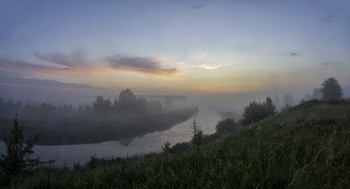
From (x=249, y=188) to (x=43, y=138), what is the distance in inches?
2722

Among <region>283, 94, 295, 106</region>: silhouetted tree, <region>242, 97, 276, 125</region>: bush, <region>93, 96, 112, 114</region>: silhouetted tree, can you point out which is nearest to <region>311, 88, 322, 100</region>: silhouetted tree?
<region>283, 94, 295, 106</region>: silhouetted tree

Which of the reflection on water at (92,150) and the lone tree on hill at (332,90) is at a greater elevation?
the lone tree on hill at (332,90)

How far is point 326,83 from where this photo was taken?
61.8 m

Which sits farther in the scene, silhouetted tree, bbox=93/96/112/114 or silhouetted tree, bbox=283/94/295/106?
silhouetted tree, bbox=283/94/295/106

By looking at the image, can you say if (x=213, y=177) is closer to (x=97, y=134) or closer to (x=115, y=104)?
(x=97, y=134)

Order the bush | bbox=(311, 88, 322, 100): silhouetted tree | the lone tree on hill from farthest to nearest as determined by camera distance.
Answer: bbox=(311, 88, 322, 100): silhouetted tree → the lone tree on hill → the bush

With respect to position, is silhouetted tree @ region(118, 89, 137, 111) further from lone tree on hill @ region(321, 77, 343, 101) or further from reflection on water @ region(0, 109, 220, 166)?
lone tree on hill @ region(321, 77, 343, 101)

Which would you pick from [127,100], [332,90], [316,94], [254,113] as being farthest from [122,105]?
[316,94]

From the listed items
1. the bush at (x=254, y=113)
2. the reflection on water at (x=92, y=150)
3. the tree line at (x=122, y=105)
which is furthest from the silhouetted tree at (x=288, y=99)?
the bush at (x=254, y=113)

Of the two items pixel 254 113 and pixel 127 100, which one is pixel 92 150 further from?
pixel 127 100

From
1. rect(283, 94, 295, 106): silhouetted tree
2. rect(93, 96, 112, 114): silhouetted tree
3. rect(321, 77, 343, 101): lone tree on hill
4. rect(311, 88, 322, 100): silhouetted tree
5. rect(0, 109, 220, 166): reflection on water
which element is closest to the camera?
rect(0, 109, 220, 166): reflection on water

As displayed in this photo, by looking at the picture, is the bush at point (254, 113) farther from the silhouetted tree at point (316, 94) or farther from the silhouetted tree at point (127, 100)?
the silhouetted tree at point (316, 94)

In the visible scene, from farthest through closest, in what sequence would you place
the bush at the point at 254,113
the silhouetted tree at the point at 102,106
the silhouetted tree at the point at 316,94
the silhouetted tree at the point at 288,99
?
the silhouetted tree at the point at 288,99 < the silhouetted tree at the point at 316,94 < the silhouetted tree at the point at 102,106 < the bush at the point at 254,113

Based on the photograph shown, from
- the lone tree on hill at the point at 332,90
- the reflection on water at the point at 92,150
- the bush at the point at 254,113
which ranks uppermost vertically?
the lone tree on hill at the point at 332,90
